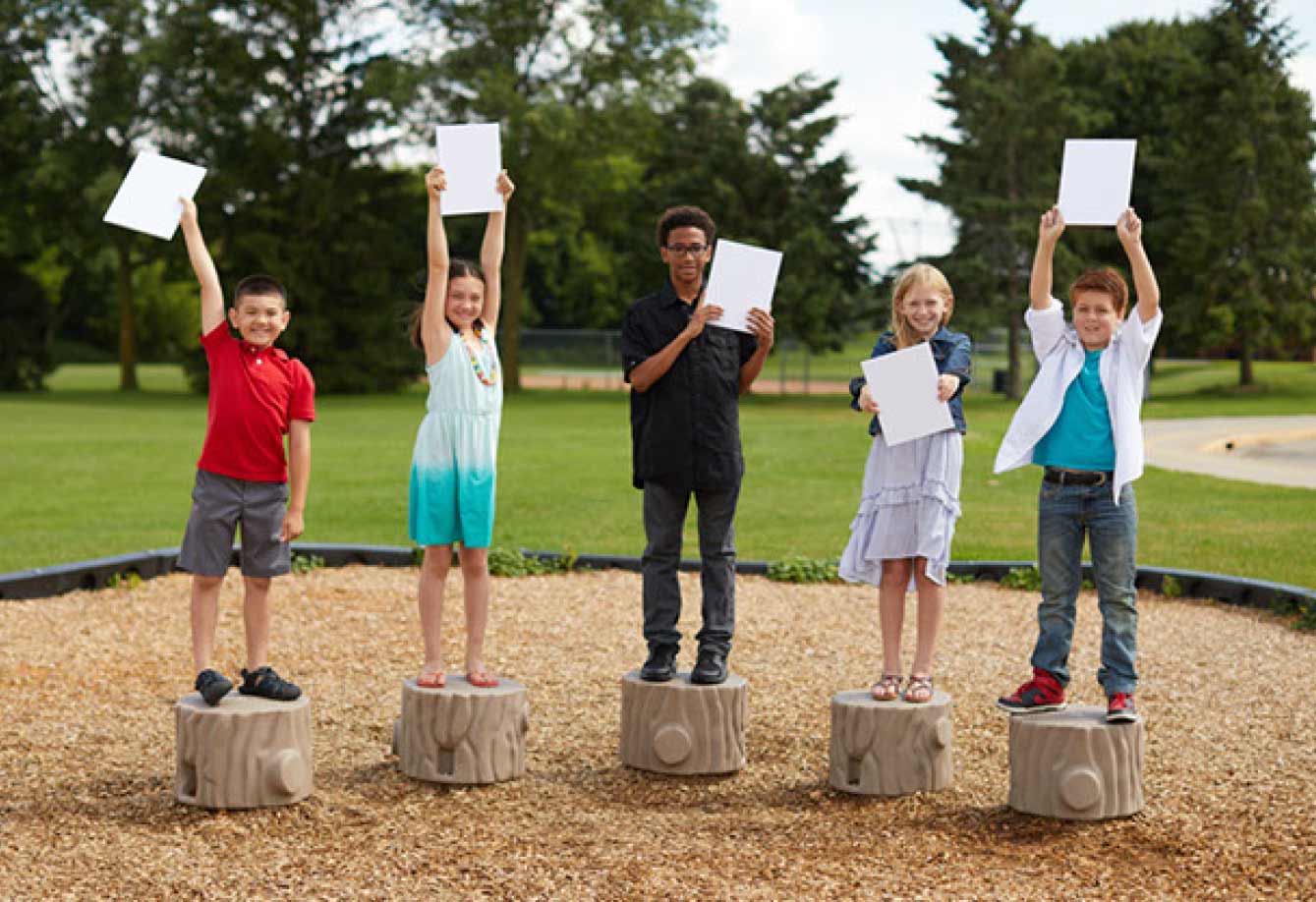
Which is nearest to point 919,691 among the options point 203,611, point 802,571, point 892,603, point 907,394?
point 892,603

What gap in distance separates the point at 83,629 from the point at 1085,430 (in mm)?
5615

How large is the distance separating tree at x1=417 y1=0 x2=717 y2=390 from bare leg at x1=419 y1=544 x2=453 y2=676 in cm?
3292

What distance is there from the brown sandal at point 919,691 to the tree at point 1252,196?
33997 mm

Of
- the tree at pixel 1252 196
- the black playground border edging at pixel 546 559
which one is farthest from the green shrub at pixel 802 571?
the tree at pixel 1252 196

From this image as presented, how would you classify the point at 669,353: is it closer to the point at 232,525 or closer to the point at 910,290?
the point at 910,290

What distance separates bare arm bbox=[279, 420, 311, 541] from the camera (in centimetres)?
536

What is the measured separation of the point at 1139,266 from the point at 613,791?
2.61 m

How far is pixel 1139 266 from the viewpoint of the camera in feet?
16.5

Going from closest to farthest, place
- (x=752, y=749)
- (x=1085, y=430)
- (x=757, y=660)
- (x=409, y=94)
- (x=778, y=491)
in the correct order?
(x=1085, y=430) → (x=752, y=749) → (x=757, y=660) → (x=778, y=491) → (x=409, y=94)

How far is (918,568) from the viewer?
219 inches

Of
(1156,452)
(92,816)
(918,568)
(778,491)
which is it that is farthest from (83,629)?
(1156,452)

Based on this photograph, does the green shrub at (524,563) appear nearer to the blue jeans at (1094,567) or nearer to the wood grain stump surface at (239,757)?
A: the wood grain stump surface at (239,757)

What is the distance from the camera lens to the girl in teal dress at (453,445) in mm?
5465

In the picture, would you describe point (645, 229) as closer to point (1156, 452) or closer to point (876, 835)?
point (1156, 452)
